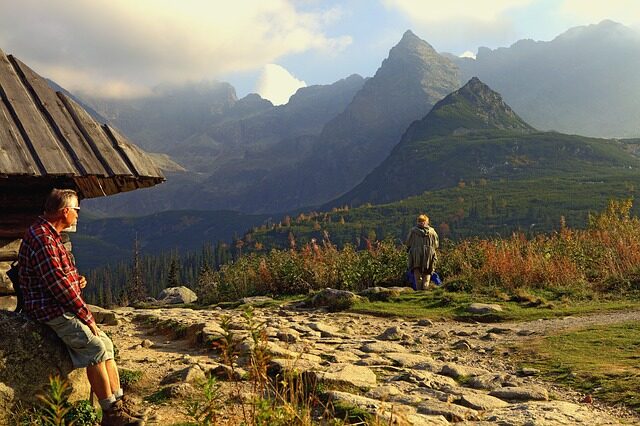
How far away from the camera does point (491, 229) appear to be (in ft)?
320

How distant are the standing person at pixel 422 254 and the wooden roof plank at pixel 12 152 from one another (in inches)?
404

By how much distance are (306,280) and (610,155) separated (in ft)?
516

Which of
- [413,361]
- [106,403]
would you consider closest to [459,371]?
[413,361]

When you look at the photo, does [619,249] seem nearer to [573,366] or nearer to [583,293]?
[583,293]

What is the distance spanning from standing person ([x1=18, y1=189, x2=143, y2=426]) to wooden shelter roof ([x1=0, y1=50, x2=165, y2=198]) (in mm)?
1080

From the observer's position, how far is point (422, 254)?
14.5 meters

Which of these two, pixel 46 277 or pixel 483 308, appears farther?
pixel 483 308

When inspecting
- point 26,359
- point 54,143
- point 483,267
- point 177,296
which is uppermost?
point 54,143

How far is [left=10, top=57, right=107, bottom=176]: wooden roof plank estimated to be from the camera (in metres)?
6.46

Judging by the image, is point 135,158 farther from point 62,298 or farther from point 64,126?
point 62,298

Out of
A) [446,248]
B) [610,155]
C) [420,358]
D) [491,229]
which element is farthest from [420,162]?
[420,358]

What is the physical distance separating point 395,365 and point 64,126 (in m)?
5.33

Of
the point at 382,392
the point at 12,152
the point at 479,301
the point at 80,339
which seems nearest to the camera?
the point at 80,339

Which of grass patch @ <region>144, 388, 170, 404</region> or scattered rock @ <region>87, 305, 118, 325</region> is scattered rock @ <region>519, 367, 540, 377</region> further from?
scattered rock @ <region>87, 305, 118, 325</region>
